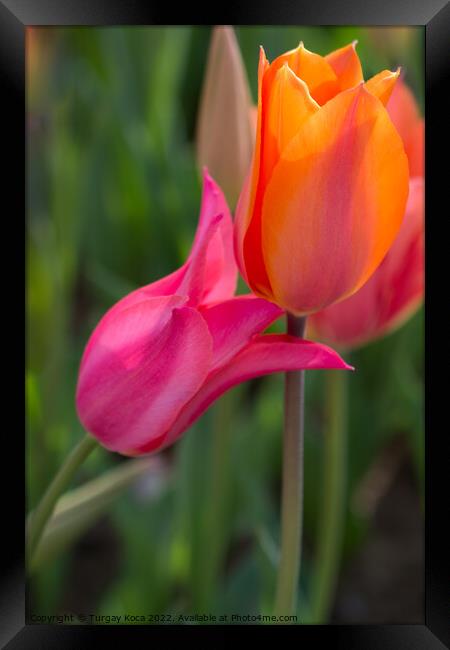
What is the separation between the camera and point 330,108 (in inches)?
15.7

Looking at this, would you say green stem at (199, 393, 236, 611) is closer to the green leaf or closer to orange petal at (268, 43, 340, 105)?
the green leaf

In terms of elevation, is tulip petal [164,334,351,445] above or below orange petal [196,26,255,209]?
below

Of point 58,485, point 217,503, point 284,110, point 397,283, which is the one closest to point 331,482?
point 217,503

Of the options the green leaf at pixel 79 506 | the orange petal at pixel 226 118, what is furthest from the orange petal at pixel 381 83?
the green leaf at pixel 79 506

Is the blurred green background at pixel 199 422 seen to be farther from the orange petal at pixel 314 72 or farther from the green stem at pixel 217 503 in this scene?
the orange petal at pixel 314 72

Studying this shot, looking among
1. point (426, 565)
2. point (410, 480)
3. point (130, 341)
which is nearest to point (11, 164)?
point (130, 341)

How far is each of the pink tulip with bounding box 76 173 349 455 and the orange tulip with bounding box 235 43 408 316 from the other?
0.02 m

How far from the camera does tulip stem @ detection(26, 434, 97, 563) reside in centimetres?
48

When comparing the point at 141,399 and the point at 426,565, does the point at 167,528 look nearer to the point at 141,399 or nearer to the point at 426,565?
the point at 426,565

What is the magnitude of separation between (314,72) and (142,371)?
0.49ft

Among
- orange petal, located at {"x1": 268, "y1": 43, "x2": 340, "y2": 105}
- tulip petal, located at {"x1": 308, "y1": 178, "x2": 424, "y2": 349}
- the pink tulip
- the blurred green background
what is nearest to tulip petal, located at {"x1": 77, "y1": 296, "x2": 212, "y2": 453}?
the pink tulip

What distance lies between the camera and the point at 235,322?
429 millimetres

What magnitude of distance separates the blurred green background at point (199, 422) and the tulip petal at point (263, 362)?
33 cm

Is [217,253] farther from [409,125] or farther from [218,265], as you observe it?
[409,125]
